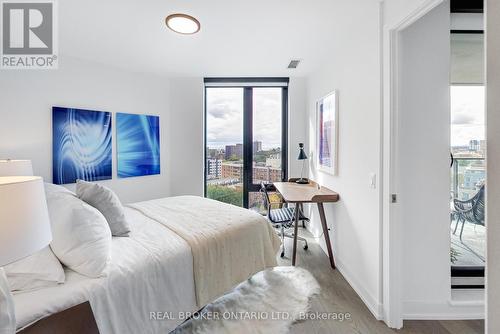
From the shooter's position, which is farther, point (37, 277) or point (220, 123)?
point (220, 123)

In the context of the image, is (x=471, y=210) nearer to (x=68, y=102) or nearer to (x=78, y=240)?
(x=78, y=240)

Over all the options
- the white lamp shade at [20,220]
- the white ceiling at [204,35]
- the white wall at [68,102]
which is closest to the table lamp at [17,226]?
the white lamp shade at [20,220]

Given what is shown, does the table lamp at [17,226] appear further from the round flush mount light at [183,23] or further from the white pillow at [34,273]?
the round flush mount light at [183,23]

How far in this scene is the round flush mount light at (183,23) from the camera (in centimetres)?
197

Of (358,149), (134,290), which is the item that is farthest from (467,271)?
(134,290)

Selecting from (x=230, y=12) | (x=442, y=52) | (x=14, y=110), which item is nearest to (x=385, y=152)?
(x=442, y=52)

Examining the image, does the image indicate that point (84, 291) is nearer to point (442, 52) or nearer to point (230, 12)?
point (230, 12)

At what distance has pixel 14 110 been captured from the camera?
242 cm

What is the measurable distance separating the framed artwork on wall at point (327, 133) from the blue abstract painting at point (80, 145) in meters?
2.92

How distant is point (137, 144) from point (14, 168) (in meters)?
1.58

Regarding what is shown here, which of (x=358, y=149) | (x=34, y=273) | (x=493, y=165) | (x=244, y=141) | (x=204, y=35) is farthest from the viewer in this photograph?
(x=244, y=141)

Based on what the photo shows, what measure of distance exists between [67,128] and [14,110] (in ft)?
1.54

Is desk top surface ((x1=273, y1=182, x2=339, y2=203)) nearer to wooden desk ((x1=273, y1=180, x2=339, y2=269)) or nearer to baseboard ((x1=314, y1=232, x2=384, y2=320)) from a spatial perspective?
wooden desk ((x1=273, y1=180, x2=339, y2=269))

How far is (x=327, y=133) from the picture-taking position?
2889 mm
